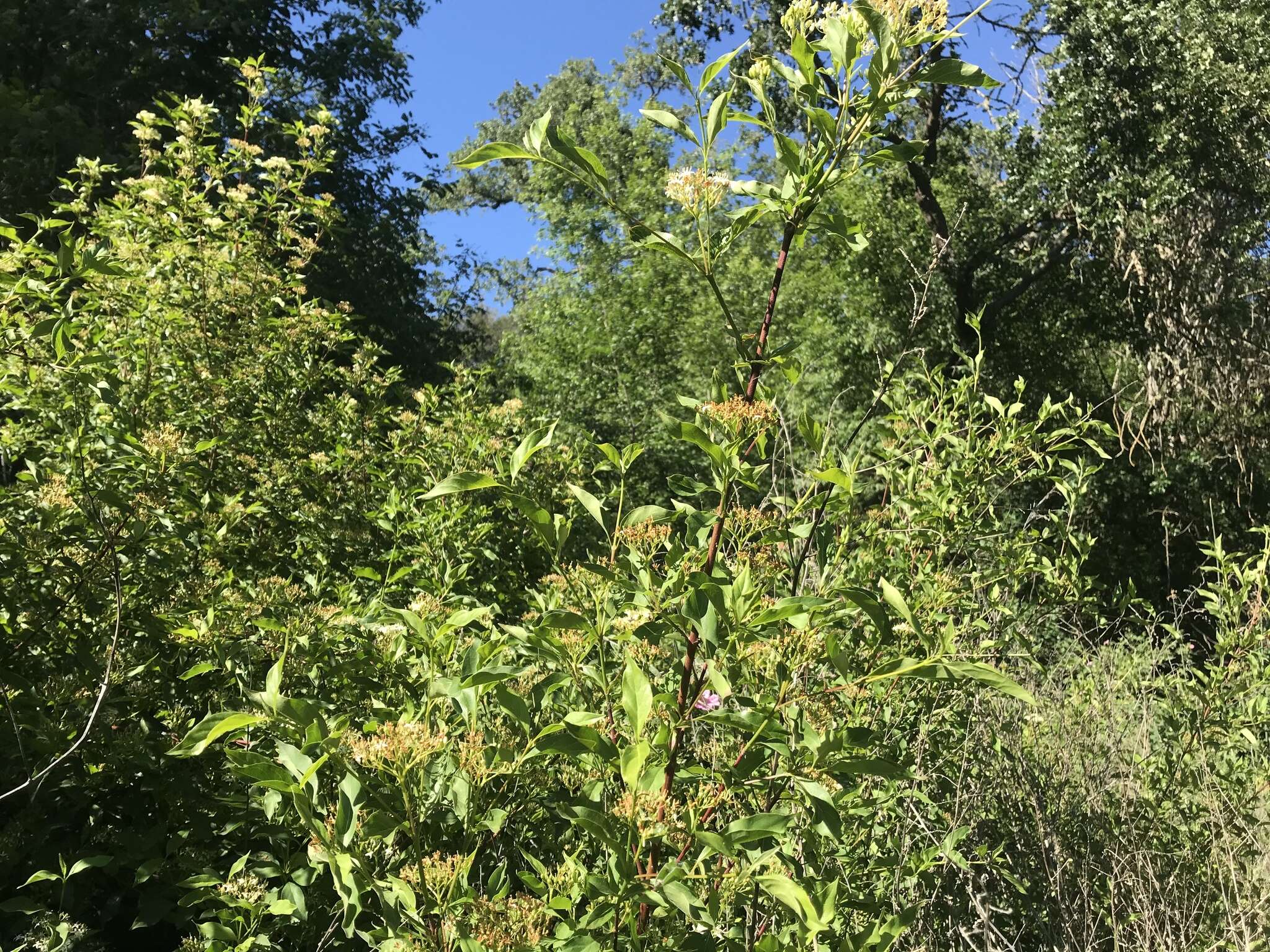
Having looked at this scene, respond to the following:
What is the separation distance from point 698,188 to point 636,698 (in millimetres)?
641

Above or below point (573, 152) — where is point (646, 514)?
below

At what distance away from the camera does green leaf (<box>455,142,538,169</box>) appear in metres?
0.99

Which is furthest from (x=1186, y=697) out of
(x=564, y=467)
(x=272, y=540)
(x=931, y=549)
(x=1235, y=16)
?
(x=1235, y=16)

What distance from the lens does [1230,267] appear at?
28.6 ft

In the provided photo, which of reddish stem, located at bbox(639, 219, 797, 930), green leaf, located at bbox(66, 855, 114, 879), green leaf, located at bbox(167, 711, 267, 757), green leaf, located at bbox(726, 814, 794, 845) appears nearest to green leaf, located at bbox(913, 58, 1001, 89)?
reddish stem, located at bbox(639, 219, 797, 930)

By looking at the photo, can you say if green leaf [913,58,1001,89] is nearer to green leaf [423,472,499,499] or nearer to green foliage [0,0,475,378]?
green leaf [423,472,499,499]

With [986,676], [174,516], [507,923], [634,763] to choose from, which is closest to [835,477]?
[986,676]

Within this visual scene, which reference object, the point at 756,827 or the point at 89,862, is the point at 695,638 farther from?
the point at 89,862

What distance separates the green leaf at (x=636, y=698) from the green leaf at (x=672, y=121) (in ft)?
2.09

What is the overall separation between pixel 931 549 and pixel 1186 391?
29.0ft

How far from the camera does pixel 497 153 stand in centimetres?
101

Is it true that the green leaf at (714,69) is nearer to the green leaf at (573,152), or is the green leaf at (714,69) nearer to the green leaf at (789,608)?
the green leaf at (573,152)

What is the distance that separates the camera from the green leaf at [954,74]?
105cm

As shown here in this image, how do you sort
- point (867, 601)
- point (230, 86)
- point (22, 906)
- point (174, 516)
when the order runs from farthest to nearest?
point (230, 86), point (174, 516), point (22, 906), point (867, 601)
